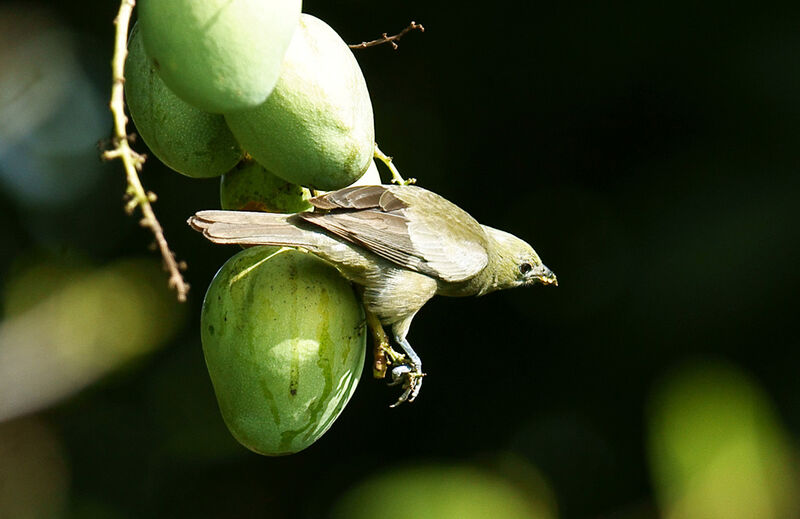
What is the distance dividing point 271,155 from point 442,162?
79.4 inches

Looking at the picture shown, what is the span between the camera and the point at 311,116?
3.89ft

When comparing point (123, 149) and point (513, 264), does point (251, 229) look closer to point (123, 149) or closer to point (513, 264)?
point (123, 149)

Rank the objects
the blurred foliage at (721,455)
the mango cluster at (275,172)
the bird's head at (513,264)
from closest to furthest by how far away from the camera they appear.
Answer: the mango cluster at (275,172) < the bird's head at (513,264) < the blurred foliage at (721,455)

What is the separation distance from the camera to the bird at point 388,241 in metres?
1.27

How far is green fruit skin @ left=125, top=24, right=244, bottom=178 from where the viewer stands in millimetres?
1266

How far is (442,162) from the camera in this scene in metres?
3.19

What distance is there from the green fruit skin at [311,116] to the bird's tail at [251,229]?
76 millimetres

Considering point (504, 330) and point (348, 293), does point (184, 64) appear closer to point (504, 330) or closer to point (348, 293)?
point (348, 293)

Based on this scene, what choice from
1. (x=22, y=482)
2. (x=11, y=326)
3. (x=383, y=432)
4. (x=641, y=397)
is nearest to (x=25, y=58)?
(x=11, y=326)

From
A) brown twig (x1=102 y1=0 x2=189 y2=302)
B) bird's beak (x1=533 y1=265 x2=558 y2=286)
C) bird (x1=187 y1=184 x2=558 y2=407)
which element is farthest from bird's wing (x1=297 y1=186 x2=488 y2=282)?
brown twig (x1=102 y1=0 x2=189 y2=302)

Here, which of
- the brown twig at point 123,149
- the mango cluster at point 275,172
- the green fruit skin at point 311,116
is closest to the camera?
Answer: the brown twig at point 123,149

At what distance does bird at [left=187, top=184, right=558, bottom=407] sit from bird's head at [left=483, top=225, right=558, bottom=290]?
0.09 m

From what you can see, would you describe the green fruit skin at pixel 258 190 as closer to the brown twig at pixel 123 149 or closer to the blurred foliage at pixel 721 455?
the brown twig at pixel 123 149

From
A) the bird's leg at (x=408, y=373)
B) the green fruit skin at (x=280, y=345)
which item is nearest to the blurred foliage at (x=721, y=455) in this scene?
the bird's leg at (x=408, y=373)
